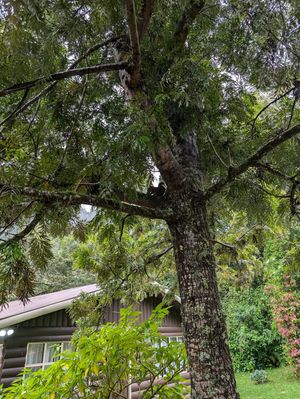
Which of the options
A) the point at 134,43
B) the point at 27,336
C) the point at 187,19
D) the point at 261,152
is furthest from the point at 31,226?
the point at 27,336

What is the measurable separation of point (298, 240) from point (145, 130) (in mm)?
2533

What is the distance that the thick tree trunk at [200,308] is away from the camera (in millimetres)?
1719

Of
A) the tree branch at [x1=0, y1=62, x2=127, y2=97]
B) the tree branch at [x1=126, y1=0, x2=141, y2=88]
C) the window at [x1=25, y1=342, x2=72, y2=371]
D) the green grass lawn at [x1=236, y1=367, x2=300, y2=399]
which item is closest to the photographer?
the tree branch at [x1=126, y1=0, x2=141, y2=88]

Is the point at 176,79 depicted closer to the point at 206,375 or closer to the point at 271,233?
the point at 206,375

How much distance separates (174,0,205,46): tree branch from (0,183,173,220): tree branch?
54.2 inches

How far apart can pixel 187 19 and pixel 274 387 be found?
985 cm

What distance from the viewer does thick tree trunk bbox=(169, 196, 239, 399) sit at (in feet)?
5.64

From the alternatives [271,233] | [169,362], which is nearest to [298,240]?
[271,233]

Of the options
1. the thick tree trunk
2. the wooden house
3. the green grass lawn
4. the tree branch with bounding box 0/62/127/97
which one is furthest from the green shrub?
the tree branch with bounding box 0/62/127/97

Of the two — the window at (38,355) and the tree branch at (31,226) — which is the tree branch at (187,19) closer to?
the tree branch at (31,226)

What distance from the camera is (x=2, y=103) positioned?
246cm

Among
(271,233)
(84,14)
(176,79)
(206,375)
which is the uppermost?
(84,14)

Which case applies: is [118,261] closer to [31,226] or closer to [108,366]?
[108,366]

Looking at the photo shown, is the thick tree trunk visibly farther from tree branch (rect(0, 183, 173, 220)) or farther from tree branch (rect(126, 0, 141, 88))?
tree branch (rect(126, 0, 141, 88))
